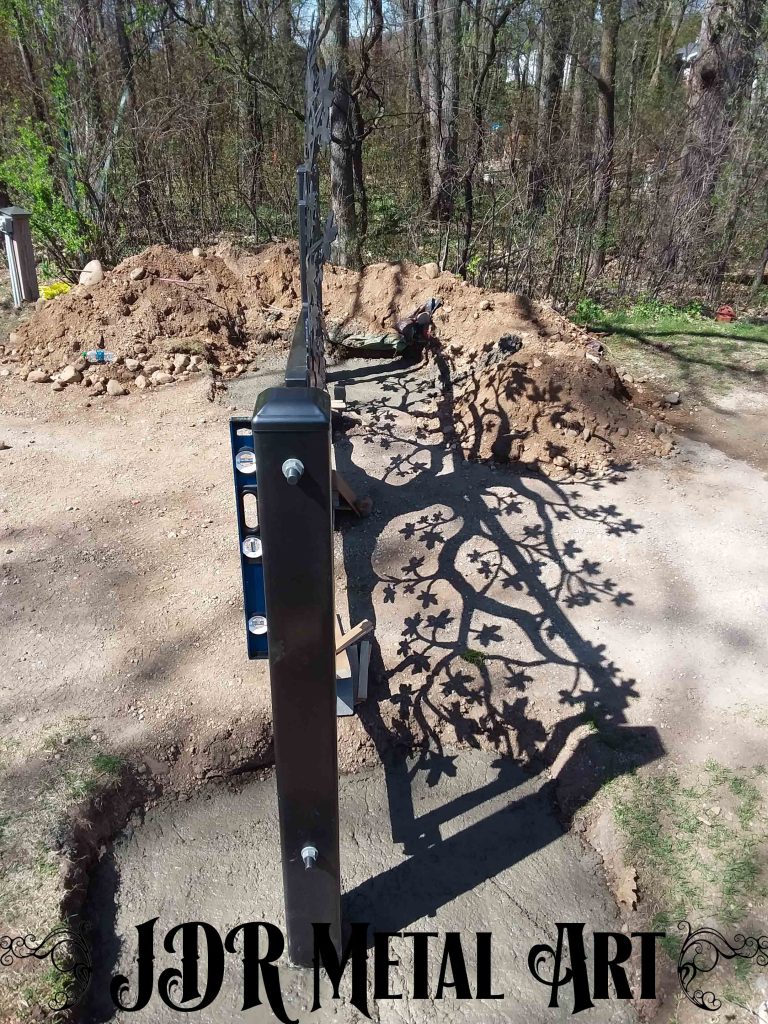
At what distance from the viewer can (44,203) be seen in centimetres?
1060

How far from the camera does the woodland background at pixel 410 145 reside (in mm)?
10359

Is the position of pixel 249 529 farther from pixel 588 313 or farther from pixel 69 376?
pixel 588 313

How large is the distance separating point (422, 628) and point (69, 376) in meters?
5.59

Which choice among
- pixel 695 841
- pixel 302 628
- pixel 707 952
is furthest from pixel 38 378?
pixel 707 952

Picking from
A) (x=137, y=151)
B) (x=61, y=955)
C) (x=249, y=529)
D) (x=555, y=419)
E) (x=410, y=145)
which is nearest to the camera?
(x=249, y=529)

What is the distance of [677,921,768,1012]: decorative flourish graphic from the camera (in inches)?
113

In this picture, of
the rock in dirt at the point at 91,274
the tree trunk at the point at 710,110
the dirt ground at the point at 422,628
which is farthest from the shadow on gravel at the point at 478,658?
the tree trunk at the point at 710,110

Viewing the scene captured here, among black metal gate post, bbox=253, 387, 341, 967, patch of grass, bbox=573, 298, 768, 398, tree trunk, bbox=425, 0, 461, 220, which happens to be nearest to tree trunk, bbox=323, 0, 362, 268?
tree trunk, bbox=425, 0, 461, 220

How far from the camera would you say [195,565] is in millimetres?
5168

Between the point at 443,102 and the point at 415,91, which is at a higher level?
the point at 415,91

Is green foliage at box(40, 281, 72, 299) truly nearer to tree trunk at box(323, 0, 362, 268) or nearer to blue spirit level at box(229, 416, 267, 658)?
tree trunk at box(323, 0, 362, 268)

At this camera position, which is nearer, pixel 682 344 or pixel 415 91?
pixel 682 344

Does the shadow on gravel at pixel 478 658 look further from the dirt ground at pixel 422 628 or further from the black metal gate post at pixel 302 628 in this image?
the black metal gate post at pixel 302 628

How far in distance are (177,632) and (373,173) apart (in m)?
12.4
